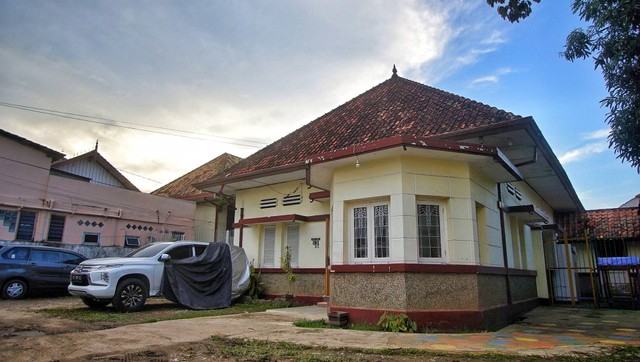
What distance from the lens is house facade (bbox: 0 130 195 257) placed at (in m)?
13.4

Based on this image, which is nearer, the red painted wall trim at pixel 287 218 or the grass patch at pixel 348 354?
the grass patch at pixel 348 354

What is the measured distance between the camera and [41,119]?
15203 millimetres

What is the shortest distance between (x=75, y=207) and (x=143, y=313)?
8.48 meters

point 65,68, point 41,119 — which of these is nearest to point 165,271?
point 65,68

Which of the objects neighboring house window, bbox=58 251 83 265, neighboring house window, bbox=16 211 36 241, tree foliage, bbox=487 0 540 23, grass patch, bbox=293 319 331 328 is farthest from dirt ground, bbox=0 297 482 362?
neighboring house window, bbox=16 211 36 241

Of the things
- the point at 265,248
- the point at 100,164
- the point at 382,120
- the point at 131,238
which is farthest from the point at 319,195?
the point at 100,164

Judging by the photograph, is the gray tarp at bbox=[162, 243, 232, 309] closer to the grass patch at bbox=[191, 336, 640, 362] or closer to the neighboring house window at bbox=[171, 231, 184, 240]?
the grass patch at bbox=[191, 336, 640, 362]

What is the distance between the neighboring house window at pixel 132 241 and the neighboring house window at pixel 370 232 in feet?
41.2

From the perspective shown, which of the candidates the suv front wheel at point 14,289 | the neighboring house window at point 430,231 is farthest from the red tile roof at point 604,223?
the suv front wheel at point 14,289

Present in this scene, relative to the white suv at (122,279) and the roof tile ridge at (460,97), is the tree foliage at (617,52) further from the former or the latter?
the white suv at (122,279)

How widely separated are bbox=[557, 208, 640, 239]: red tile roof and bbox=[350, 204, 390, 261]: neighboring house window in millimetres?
12949

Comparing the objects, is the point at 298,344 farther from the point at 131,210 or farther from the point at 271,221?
the point at 131,210

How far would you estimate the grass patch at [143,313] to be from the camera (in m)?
7.47

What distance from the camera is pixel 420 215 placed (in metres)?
7.22
